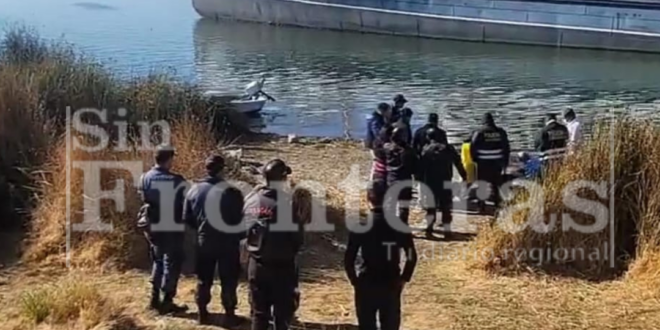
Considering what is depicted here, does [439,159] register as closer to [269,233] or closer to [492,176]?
[492,176]

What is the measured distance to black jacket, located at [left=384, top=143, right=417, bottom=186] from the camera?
10922mm

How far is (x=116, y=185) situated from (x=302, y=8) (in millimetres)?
49671

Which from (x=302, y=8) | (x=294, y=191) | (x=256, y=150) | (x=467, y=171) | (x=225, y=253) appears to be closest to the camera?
(x=225, y=253)

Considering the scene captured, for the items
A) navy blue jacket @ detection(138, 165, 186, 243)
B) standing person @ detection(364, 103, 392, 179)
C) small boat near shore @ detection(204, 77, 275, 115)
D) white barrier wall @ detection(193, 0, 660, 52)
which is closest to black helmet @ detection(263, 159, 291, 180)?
navy blue jacket @ detection(138, 165, 186, 243)

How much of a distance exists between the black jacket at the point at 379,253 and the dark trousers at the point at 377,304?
2.2 inches

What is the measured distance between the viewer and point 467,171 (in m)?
12.5

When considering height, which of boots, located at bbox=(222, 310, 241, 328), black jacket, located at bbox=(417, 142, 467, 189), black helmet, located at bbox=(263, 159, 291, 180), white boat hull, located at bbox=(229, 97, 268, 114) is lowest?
boots, located at bbox=(222, 310, 241, 328)

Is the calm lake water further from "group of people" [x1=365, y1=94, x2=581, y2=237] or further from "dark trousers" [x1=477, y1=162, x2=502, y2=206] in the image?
"dark trousers" [x1=477, y1=162, x2=502, y2=206]

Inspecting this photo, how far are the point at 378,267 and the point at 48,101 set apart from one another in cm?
811

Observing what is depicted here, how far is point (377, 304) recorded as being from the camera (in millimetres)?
6730

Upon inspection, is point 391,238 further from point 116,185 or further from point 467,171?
point 467,171

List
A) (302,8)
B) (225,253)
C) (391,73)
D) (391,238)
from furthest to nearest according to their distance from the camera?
(302,8) → (391,73) → (225,253) → (391,238)

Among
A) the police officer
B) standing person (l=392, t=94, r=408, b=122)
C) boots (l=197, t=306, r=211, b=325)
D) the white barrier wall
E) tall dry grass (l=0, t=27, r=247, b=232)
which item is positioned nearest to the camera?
boots (l=197, t=306, r=211, b=325)

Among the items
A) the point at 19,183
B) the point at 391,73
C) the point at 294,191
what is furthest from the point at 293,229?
the point at 391,73
